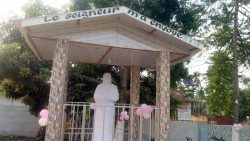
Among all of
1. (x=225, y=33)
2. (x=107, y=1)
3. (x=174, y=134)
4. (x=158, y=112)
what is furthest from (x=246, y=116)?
(x=158, y=112)

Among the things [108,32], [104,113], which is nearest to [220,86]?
[104,113]

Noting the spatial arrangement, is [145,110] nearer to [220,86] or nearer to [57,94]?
[57,94]

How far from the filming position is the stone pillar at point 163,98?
803 centimetres

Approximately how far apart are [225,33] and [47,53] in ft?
41.0

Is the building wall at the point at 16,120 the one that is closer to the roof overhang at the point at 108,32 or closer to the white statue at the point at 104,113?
the roof overhang at the point at 108,32

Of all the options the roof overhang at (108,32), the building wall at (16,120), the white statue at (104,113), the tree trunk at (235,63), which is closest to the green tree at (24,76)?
the building wall at (16,120)

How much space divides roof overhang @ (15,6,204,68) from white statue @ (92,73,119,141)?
1.26 metres

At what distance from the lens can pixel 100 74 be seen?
1559 cm

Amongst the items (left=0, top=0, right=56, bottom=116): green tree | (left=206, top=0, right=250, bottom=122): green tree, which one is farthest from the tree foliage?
(left=0, top=0, right=56, bottom=116): green tree

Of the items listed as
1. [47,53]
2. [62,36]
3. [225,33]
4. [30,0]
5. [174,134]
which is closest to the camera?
[62,36]

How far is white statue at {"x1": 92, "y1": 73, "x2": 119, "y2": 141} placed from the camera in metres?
8.71

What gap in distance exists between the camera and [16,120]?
19172 mm

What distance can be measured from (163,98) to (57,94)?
258cm

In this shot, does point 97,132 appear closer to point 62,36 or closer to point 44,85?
point 62,36
